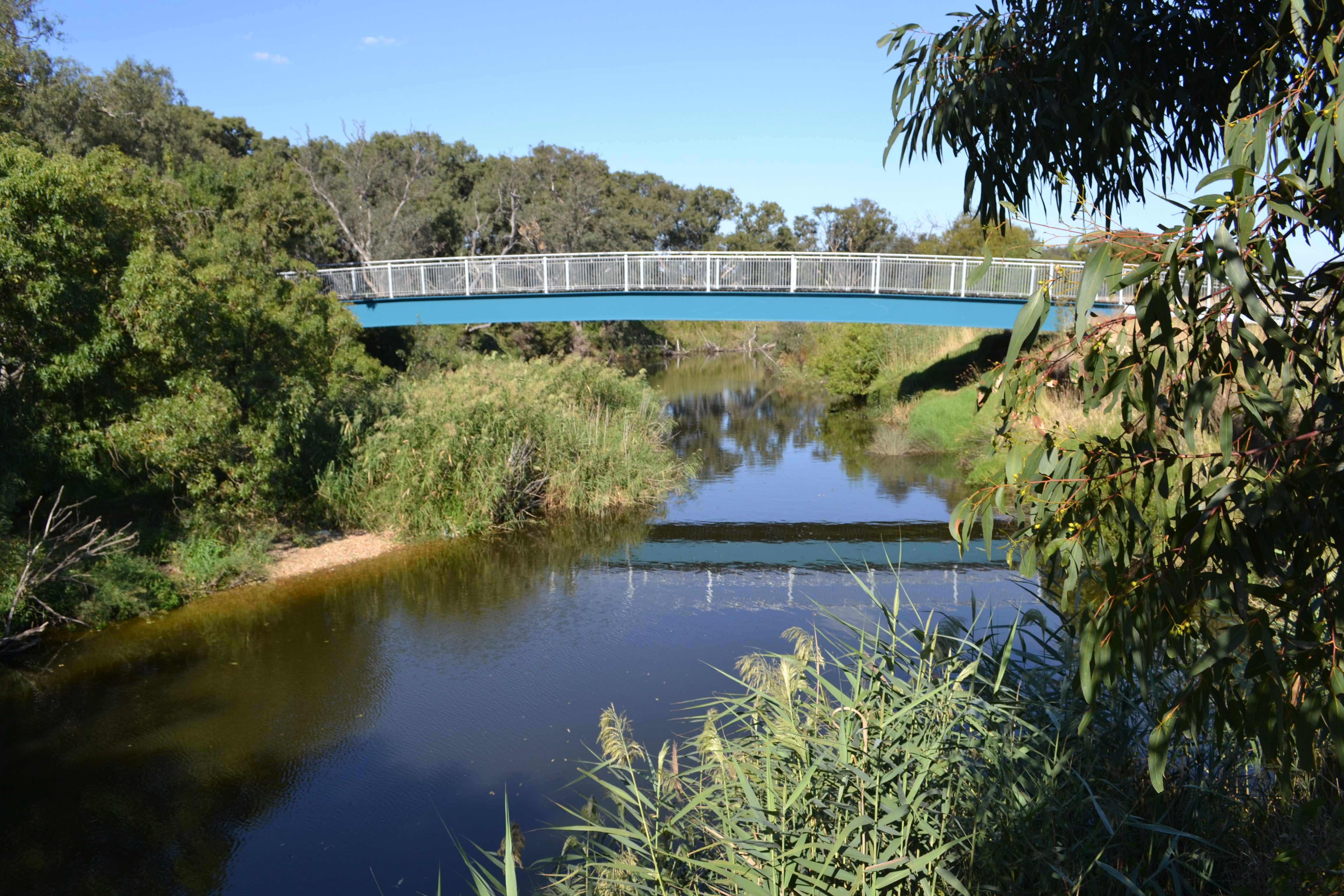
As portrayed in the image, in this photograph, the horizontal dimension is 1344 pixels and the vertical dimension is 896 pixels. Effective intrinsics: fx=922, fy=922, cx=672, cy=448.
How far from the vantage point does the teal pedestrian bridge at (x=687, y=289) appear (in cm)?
2234

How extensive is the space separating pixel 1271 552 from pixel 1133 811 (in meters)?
2.41

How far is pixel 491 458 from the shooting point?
14570mm

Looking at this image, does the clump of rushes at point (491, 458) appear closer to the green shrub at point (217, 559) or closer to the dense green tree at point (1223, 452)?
the green shrub at point (217, 559)

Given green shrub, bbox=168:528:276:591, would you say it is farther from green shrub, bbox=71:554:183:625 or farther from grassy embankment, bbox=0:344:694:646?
green shrub, bbox=71:554:183:625

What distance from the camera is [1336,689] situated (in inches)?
81.8

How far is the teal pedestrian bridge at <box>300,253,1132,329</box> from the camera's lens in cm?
2234

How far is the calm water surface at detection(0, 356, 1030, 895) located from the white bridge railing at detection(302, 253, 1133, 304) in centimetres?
873

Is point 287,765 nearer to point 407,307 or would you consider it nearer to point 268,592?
point 268,592

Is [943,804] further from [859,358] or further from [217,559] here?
[859,358]

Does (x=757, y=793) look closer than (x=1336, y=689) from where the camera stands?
No

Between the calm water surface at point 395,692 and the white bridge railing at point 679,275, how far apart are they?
8.73 metres

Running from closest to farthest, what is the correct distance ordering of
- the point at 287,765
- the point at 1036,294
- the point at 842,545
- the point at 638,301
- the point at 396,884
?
the point at 1036,294 < the point at 396,884 < the point at 287,765 < the point at 842,545 < the point at 638,301

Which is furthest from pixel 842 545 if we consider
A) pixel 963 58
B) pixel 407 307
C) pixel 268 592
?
pixel 407 307

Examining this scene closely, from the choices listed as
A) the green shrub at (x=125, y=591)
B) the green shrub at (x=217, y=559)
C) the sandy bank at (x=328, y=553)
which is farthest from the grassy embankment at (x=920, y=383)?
the green shrub at (x=125, y=591)
